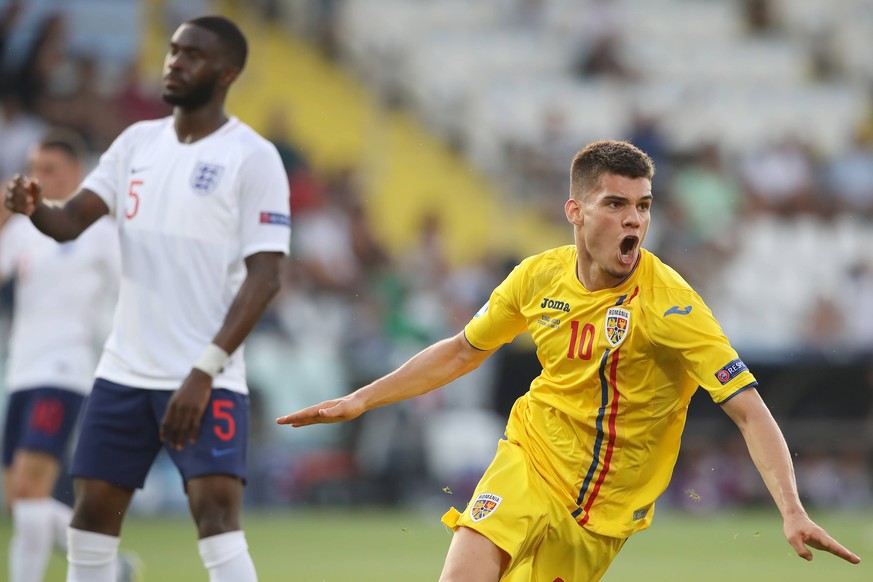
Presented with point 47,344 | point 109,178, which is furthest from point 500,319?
point 47,344

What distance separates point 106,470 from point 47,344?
2.85 meters

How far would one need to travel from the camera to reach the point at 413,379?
6082 millimetres

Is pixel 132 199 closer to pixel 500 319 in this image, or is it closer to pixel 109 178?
pixel 109 178

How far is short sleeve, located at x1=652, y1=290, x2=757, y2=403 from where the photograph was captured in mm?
5332

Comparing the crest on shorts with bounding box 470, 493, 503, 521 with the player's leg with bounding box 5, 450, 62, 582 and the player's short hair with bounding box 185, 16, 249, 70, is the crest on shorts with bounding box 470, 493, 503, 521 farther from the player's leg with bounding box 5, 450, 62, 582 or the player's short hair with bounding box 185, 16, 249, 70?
the player's leg with bounding box 5, 450, 62, 582

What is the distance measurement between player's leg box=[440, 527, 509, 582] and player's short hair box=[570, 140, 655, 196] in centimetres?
142

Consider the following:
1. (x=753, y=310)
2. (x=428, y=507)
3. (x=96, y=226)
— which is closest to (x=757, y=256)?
(x=753, y=310)

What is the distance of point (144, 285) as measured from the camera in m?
6.27

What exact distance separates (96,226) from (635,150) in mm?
4358

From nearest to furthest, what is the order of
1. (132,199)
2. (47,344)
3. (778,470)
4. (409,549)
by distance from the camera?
(778,470) < (132,199) < (47,344) < (409,549)

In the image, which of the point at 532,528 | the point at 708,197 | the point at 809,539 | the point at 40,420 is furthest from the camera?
the point at 708,197

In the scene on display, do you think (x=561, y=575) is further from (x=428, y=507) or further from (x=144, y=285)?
(x=428, y=507)

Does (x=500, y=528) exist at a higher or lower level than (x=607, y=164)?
lower

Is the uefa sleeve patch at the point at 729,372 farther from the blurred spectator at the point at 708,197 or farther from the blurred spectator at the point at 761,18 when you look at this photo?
the blurred spectator at the point at 761,18
